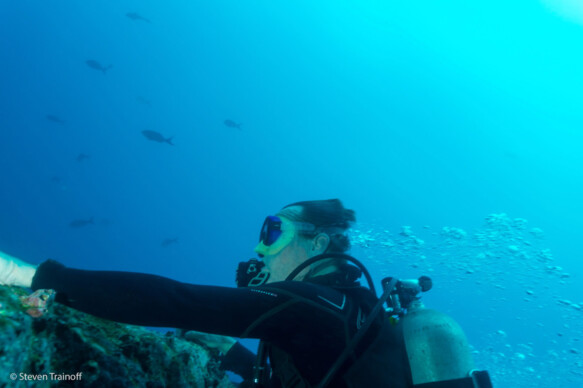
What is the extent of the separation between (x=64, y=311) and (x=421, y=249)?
80089 millimetres

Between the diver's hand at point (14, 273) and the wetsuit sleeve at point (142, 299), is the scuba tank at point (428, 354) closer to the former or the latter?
the wetsuit sleeve at point (142, 299)

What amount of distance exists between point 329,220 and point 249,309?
1605 millimetres

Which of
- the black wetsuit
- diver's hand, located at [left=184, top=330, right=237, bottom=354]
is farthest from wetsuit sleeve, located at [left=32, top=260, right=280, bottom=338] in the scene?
diver's hand, located at [left=184, top=330, right=237, bottom=354]

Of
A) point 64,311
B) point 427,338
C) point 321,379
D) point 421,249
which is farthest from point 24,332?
point 421,249

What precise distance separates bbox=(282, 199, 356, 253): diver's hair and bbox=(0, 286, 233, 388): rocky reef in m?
1.51

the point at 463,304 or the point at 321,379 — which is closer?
the point at 321,379

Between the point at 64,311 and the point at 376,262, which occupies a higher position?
the point at 64,311

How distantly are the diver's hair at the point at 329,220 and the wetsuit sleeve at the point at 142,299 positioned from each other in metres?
1.53

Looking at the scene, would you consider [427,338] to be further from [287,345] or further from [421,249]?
[421,249]

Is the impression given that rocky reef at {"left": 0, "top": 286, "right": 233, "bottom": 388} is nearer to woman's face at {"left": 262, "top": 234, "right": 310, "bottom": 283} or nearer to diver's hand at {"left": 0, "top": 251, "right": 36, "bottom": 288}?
diver's hand at {"left": 0, "top": 251, "right": 36, "bottom": 288}

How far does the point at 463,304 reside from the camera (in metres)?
108

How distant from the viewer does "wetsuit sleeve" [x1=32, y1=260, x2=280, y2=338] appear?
4.94ft

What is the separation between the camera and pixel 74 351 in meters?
1.51

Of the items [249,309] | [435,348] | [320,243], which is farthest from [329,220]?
[249,309]
